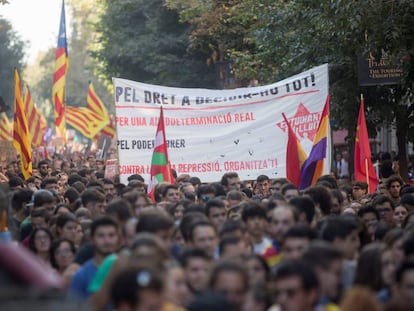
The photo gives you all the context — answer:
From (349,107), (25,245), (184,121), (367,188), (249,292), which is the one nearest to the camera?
(249,292)

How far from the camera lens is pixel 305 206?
37.6 ft

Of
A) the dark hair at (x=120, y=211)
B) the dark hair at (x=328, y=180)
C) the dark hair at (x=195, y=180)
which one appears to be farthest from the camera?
the dark hair at (x=195, y=180)

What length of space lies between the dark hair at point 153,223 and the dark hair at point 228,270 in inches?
80.8

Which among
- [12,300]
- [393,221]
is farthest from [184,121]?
[12,300]

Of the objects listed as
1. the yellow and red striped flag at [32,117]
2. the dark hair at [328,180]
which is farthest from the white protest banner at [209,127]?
the yellow and red striped flag at [32,117]

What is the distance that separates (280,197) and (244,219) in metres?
1.73

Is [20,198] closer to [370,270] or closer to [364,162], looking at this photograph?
[364,162]

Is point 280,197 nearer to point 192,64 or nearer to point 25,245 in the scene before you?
point 25,245

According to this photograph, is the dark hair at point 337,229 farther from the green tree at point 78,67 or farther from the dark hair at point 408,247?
the green tree at point 78,67

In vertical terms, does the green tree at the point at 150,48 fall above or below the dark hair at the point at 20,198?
above

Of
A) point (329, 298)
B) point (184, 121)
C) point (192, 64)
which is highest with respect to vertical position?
point (192, 64)

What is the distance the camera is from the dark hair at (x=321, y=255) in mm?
7551

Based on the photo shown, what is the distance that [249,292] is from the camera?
7.11m

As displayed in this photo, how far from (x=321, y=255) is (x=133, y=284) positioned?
5.11 ft
